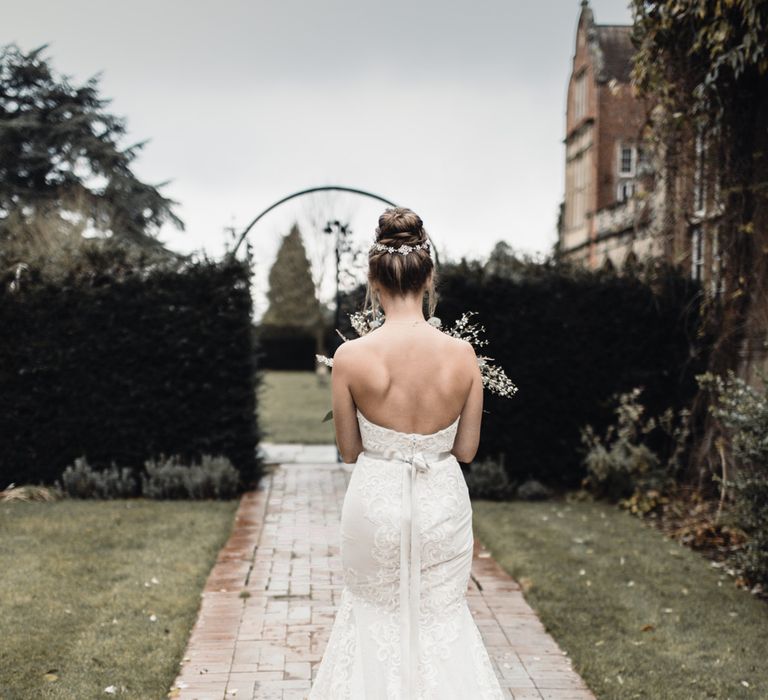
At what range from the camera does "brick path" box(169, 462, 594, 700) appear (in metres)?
4.08

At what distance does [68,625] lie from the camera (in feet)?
16.2

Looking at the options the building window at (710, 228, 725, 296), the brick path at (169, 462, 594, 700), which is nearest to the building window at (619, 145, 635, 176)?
the building window at (710, 228, 725, 296)

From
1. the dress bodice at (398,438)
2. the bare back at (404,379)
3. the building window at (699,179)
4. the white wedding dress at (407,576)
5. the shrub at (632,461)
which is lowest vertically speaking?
the shrub at (632,461)

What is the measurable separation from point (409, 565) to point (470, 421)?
53cm

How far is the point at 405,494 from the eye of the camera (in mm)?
2775

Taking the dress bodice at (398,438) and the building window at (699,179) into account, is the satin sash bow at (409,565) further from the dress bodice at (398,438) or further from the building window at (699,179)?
the building window at (699,179)

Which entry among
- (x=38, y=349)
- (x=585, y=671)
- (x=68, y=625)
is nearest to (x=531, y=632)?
(x=585, y=671)

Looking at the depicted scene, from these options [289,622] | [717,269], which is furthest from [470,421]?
[717,269]

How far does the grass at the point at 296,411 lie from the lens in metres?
14.0

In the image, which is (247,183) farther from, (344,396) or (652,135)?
(344,396)

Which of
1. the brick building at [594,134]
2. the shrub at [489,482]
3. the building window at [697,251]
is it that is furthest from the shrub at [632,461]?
the brick building at [594,134]

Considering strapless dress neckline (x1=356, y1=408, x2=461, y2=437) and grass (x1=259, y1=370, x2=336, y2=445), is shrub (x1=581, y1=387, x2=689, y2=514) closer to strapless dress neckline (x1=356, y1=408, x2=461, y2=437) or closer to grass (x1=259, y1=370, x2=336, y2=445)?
grass (x1=259, y1=370, x2=336, y2=445)

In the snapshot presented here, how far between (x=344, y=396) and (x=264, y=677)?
2.11 meters

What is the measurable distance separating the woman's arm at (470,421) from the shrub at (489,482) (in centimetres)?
637
